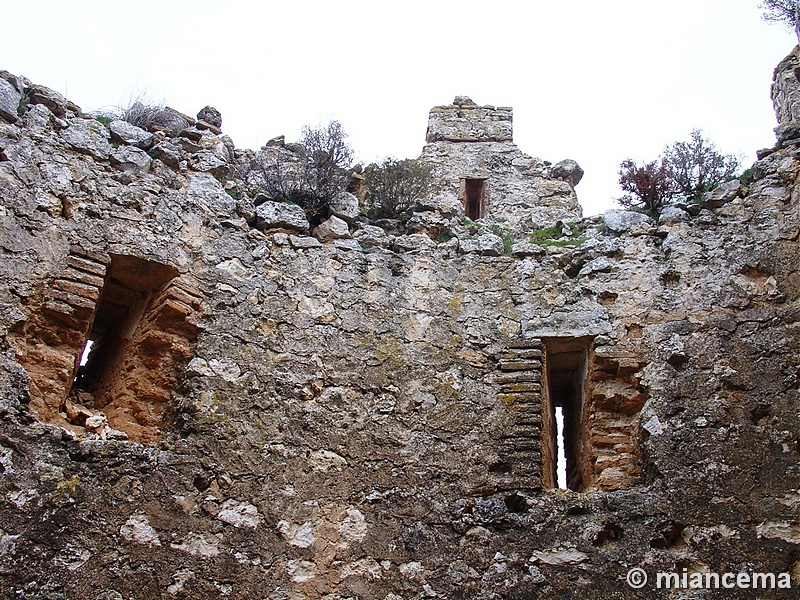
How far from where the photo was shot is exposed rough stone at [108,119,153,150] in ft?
22.9

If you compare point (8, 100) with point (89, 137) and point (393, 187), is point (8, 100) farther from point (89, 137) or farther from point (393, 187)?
point (393, 187)

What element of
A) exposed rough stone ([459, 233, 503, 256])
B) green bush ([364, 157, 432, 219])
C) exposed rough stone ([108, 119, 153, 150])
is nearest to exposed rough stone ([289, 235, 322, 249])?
green bush ([364, 157, 432, 219])

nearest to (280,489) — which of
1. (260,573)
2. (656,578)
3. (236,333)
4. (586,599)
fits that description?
(260,573)

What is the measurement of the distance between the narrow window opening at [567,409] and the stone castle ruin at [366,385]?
0.11 ft

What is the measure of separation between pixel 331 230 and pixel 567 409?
252 cm

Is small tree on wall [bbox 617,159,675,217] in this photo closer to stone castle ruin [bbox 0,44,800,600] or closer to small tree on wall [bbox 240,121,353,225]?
stone castle ruin [bbox 0,44,800,600]

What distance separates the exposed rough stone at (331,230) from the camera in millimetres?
7277

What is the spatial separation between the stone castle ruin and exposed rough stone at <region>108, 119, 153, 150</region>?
0.03 m

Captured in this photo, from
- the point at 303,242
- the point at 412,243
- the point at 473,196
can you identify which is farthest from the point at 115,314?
the point at 473,196

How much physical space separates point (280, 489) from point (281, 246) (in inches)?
83.4

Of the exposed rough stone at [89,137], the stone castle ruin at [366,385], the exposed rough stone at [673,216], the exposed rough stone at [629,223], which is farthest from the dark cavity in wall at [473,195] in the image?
the exposed rough stone at [89,137]

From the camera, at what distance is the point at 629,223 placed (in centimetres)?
729

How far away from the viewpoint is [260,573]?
5469 mm

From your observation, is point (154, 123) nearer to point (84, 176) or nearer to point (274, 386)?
point (84, 176)
